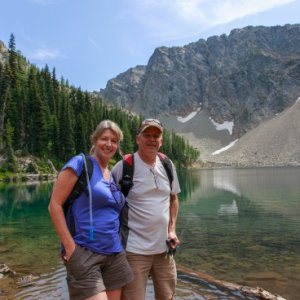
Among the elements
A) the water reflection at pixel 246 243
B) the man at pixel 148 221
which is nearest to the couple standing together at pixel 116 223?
the man at pixel 148 221

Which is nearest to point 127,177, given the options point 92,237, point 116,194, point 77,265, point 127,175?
point 127,175

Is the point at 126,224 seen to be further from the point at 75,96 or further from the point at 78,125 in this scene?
the point at 75,96

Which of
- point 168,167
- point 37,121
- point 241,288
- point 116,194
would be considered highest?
point 37,121

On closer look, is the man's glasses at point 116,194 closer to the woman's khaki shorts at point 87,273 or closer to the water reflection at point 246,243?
the woman's khaki shorts at point 87,273

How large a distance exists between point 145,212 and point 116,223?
78 centimetres

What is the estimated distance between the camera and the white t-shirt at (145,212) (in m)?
5.96

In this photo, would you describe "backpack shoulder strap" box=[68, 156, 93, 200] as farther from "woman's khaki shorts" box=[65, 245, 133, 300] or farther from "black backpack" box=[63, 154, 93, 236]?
"woman's khaki shorts" box=[65, 245, 133, 300]

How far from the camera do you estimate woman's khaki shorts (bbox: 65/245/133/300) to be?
189 inches

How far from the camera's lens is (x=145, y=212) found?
597 cm

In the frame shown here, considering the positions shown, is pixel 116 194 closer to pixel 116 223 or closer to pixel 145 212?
pixel 116 223

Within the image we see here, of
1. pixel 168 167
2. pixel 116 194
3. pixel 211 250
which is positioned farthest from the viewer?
pixel 211 250

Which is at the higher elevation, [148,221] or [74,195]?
[74,195]

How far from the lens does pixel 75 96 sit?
10950 centimetres

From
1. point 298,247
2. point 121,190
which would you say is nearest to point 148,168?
point 121,190
